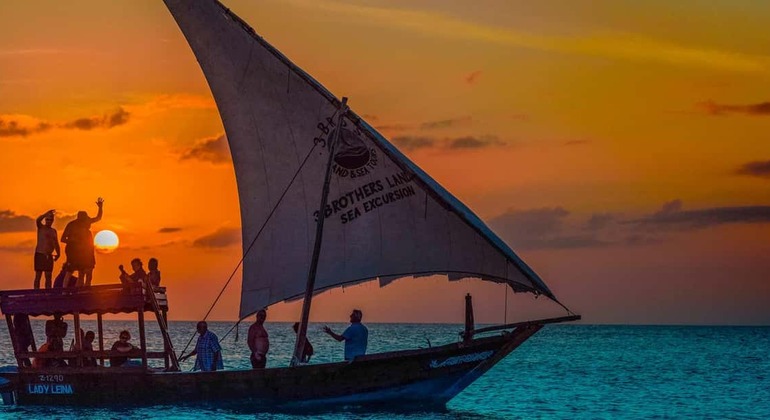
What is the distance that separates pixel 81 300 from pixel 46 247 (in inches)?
64.4

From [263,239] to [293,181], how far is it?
5.19 feet

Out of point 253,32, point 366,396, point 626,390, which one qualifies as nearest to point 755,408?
point 626,390

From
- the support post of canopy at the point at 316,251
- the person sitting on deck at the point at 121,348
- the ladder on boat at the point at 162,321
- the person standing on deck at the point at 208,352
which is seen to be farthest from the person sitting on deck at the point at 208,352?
the support post of canopy at the point at 316,251

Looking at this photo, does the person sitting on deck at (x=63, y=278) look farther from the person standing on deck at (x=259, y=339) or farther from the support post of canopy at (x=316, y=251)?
the support post of canopy at (x=316, y=251)

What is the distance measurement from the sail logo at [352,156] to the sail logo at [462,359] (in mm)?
4447

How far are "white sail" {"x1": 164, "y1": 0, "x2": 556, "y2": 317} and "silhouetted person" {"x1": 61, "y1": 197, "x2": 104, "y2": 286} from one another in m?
3.50

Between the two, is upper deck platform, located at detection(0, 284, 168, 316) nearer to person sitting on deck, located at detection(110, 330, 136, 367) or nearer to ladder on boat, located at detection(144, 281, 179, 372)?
ladder on boat, located at detection(144, 281, 179, 372)

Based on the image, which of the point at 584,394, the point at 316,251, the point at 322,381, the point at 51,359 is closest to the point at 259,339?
the point at 322,381

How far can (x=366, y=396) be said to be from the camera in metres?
30.0

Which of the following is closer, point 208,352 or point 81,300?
point 81,300

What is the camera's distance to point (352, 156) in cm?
2964

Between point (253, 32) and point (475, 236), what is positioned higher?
point (253, 32)

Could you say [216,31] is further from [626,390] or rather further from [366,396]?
[626,390]

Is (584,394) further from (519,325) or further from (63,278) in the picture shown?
(63,278)
